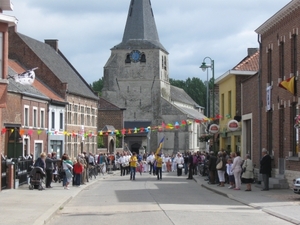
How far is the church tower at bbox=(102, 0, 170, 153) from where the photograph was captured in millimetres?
108625

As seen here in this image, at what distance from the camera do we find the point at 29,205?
22.2 meters

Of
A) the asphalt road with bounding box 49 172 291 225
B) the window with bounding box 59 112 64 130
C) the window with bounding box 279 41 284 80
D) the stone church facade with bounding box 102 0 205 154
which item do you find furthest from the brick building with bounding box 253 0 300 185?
the stone church facade with bounding box 102 0 205 154

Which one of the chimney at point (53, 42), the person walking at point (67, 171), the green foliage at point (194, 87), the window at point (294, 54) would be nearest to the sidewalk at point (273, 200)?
the window at point (294, 54)

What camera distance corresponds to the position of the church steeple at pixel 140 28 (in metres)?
108

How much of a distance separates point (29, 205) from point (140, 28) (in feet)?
289

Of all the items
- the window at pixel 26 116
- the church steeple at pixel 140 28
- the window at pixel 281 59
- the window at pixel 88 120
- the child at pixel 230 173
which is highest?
the church steeple at pixel 140 28

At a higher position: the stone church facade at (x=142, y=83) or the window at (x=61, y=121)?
the stone church facade at (x=142, y=83)

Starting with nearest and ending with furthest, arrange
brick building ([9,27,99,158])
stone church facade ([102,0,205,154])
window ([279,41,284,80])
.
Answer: window ([279,41,284,80]), brick building ([9,27,99,158]), stone church facade ([102,0,205,154])

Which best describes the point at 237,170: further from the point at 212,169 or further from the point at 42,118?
the point at 42,118

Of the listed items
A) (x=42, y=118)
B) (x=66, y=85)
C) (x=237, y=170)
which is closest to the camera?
(x=237, y=170)

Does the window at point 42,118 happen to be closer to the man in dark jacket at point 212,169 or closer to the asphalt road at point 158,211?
the man in dark jacket at point 212,169

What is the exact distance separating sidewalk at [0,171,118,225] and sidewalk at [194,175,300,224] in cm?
576

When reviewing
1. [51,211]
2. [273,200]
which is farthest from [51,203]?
[273,200]

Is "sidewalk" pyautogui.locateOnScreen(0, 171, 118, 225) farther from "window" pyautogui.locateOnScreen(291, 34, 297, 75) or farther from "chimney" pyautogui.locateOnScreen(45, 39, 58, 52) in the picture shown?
"chimney" pyautogui.locateOnScreen(45, 39, 58, 52)
